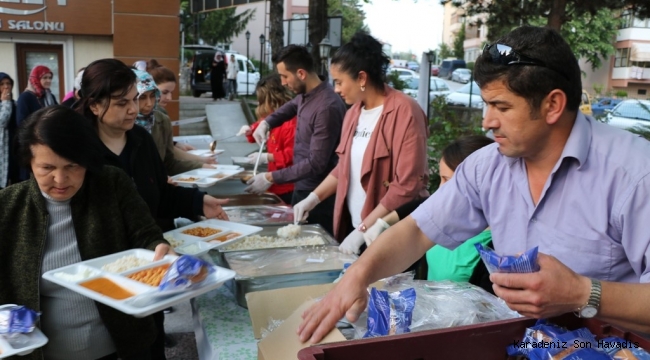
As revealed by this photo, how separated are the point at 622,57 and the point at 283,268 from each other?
103ft

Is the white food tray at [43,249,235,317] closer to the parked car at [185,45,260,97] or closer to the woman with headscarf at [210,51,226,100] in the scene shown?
the woman with headscarf at [210,51,226,100]

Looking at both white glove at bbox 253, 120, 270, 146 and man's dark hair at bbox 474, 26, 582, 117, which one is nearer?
man's dark hair at bbox 474, 26, 582, 117

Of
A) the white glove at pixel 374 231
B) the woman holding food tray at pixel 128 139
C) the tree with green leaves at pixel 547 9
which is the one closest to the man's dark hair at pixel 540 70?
the white glove at pixel 374 231

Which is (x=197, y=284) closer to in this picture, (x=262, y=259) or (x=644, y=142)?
(x=262, y=259)

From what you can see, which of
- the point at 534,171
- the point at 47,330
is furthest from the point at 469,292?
the point at 47,330

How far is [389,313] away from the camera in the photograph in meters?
1.17

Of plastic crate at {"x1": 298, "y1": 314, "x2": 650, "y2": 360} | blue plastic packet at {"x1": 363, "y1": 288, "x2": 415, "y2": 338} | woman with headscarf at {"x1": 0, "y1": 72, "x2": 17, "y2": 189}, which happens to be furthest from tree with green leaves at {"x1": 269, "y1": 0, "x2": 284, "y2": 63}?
plastic crate at {"x1": 298, "y1": 314, "x2": 650, "y2": 360}

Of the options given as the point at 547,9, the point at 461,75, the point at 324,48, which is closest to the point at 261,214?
the point at 547,9

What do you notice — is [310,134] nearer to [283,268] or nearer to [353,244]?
[353,244]

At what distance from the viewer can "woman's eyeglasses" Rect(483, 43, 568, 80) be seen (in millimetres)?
1171

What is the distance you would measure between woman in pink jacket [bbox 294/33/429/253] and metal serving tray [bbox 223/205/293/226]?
0.51 feet

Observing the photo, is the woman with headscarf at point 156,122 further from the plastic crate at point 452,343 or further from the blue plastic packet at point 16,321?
the plastic crate at point 452,343

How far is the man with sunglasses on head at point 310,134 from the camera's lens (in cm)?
299

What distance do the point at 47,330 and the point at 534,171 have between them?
1463 millimetres
